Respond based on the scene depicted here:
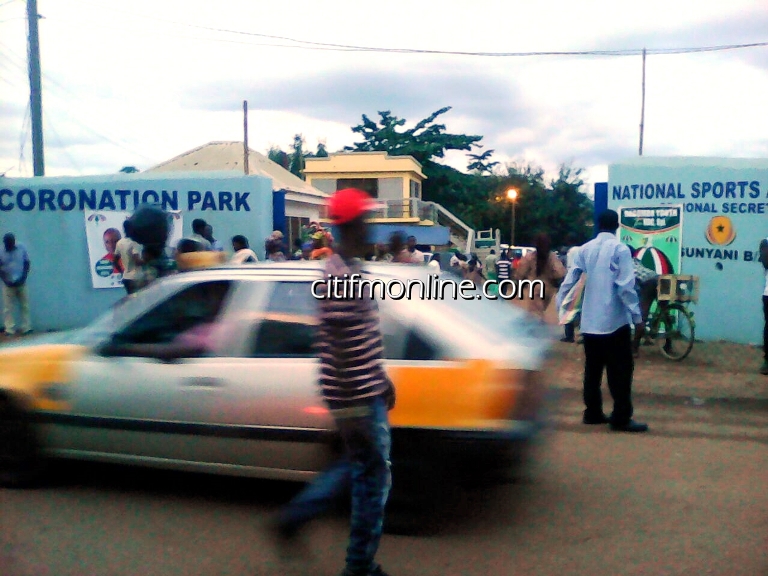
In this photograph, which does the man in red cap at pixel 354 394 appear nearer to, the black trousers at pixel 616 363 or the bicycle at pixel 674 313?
the black trousers at pixel 616 363

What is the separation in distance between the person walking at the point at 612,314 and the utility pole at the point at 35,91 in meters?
11.9

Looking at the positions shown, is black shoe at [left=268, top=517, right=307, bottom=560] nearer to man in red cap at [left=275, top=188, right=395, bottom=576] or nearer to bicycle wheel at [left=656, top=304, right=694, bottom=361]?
man in red cap at [left=275, top=188, right=395, bottom=576]

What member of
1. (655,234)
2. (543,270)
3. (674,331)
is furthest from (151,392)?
(655,234)

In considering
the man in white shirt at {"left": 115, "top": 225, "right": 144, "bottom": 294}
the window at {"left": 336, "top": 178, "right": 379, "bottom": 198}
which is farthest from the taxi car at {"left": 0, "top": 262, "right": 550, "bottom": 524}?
the window at {"left": 336, "top": 178, "right": 379, "bottom": 198}

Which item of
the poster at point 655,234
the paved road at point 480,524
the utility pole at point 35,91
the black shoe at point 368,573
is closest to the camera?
the black shoe at point 368,573

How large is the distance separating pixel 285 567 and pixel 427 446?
92 cm

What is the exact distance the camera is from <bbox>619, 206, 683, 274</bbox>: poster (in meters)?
10.8

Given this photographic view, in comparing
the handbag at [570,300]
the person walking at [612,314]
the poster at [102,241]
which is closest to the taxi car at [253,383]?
the person walking at [612,314]

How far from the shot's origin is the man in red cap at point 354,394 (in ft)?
10.7

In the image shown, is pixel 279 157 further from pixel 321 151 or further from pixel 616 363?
pixel 616 363

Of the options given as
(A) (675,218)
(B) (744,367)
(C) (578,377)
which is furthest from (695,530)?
(A) (675,218)

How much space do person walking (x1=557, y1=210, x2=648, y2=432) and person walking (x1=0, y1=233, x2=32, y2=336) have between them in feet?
27.7

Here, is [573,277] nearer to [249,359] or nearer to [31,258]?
[249,359]

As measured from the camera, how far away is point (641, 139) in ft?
116
